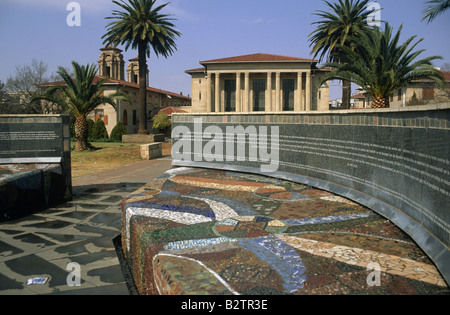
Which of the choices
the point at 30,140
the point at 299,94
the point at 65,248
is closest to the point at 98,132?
the point at 299,94

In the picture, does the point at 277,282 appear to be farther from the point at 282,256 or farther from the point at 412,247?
the point at 412,247

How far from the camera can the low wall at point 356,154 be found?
3930mm

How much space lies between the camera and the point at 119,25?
3397 cm

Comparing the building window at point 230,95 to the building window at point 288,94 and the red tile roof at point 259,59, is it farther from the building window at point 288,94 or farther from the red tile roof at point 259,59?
the building window at point 288,94

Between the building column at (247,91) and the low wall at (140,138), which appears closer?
the low wall at (140,138)

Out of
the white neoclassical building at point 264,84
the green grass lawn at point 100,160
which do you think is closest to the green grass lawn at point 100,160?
the green grass lawn at point 100,160

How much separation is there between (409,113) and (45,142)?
959 centimetres

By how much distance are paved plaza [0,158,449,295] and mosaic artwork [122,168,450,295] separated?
0.01 metres

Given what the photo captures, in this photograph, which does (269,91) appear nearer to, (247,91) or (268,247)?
(247,91)

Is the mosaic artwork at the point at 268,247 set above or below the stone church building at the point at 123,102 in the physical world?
below

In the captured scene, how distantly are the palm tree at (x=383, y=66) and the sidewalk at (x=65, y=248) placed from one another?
37.4 ft

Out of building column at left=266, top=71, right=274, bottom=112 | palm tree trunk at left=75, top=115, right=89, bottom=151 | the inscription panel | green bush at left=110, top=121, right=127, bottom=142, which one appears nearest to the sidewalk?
the inscription panel
